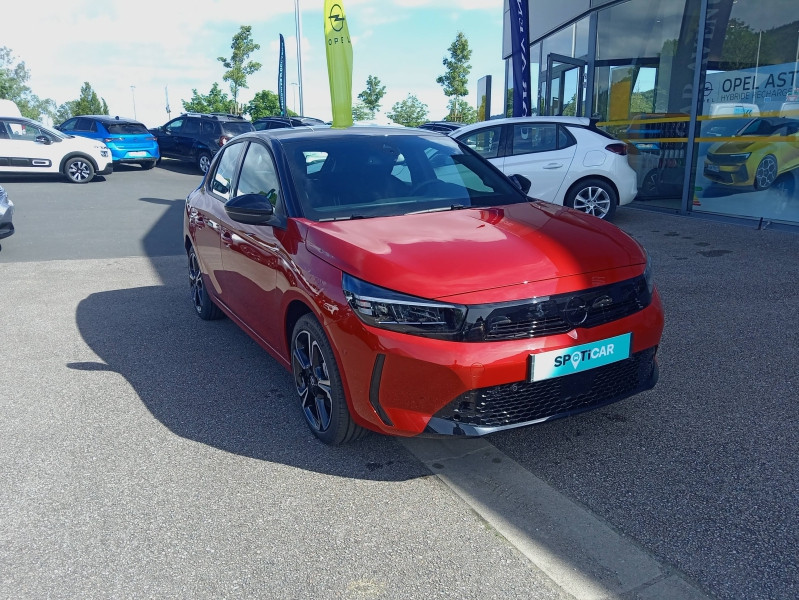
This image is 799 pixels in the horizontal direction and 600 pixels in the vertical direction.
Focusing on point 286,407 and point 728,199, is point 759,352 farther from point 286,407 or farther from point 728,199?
point 728,199

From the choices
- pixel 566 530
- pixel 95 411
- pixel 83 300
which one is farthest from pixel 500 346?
pixel 83 300

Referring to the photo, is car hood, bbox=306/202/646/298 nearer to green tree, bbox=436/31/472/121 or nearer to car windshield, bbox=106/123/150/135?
car windshield, bbox=106/123/150/135

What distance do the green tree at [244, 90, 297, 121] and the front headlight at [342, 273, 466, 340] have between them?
→ 39482mm

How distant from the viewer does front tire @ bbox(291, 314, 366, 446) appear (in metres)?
3.31

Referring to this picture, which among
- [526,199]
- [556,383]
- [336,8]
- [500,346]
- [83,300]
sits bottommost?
[83,300]

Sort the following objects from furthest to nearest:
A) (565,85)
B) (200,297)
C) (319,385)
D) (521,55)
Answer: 1. (565,85)
2. (521,55)
3. (200,297)
4. (319,385)

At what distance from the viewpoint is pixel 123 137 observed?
19.7 m

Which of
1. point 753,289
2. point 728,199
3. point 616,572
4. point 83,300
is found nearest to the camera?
point 616,572

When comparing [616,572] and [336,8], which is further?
[336,8]

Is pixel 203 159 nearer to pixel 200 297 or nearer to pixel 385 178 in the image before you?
pixel 200 297

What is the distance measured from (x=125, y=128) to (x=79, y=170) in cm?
304

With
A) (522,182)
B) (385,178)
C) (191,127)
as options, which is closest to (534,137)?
(522,182)

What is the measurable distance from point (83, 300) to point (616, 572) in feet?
19.2

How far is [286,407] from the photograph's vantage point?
411 cm
